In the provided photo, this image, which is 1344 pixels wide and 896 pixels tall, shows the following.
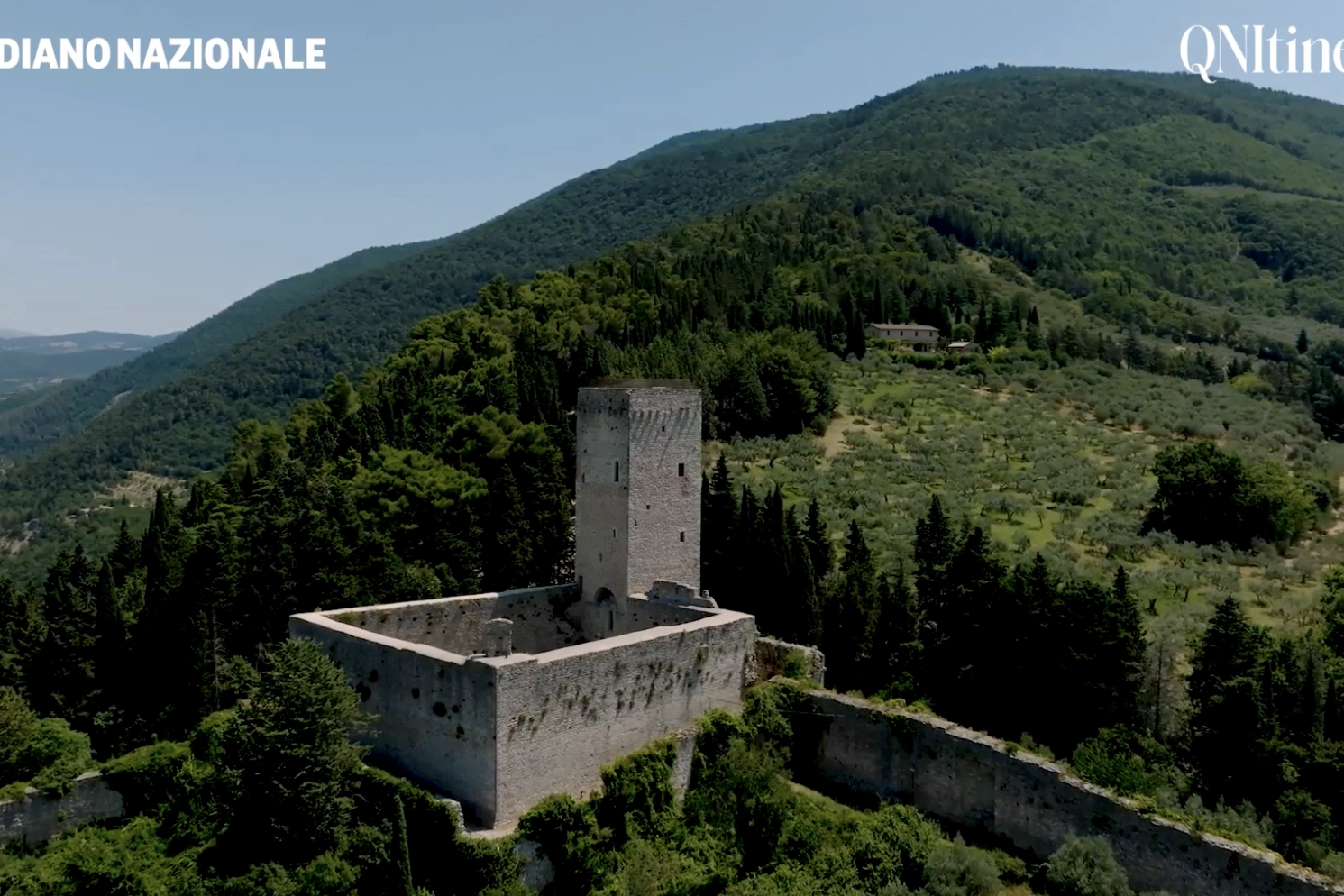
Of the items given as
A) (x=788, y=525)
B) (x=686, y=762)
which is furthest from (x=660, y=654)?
(x=788, y=525)

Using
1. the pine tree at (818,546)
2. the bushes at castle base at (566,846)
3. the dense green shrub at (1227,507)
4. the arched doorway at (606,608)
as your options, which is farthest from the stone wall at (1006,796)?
the dense green shrub at (1227,507)

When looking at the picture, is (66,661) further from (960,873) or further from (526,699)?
(960,873)

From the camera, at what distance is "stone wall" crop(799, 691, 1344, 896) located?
69.2 feet

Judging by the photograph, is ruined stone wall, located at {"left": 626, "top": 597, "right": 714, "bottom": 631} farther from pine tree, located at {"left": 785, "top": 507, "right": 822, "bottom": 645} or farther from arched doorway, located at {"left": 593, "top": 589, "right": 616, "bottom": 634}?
pine tree, located at {"left": 785, "top": 507, "right": 822, "bottom": 645}

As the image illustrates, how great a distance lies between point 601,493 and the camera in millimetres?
29594

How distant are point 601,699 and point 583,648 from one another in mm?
1126

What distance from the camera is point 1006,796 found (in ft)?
78.9

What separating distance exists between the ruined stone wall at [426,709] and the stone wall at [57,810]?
296 inches

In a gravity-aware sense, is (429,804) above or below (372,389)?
below

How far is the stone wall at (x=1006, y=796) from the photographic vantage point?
2109 centimetres

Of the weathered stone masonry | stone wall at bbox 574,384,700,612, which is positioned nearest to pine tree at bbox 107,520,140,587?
the weathered stone masonry

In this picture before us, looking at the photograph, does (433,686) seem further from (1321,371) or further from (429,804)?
(1321,371)

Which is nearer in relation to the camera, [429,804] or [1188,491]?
[429,804]

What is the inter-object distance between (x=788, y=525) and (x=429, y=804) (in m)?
19.6
